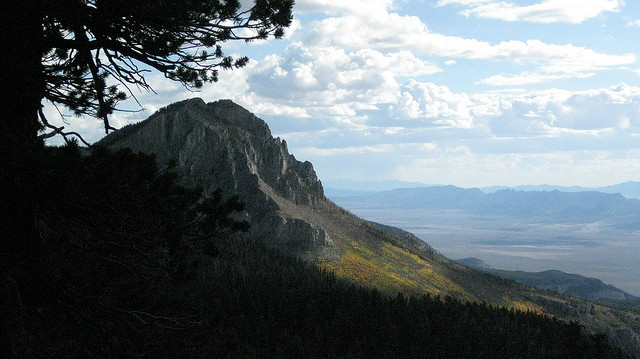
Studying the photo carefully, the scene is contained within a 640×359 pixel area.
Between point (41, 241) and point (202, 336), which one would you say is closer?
point (41, 241)

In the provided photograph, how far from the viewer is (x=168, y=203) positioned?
16109 mm

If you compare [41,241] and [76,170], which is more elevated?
[76,170]

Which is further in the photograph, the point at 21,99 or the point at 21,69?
the point at 21,99

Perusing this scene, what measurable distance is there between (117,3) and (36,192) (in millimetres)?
5996

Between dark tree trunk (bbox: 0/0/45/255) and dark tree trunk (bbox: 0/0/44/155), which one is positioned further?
dark tree trunk (bbox: 0/0/44/155)

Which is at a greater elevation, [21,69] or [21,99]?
[21,69]

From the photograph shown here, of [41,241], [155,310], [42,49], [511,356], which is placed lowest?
[511,356]

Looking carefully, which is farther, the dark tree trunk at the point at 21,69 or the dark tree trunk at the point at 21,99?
the dark tree trunk at the point at 21,69

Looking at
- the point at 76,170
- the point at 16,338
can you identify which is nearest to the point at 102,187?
the point at 76,170

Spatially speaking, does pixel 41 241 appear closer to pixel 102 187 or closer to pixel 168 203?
pixel 102 187

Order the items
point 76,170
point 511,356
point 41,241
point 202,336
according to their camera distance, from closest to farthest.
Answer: point 76,170 < point 41,241 < point 202,336 < point 511,356

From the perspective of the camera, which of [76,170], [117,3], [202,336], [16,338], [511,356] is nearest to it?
[76,170]

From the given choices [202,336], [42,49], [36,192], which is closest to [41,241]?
[36,192]

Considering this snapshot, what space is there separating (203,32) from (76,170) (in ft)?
23.0
